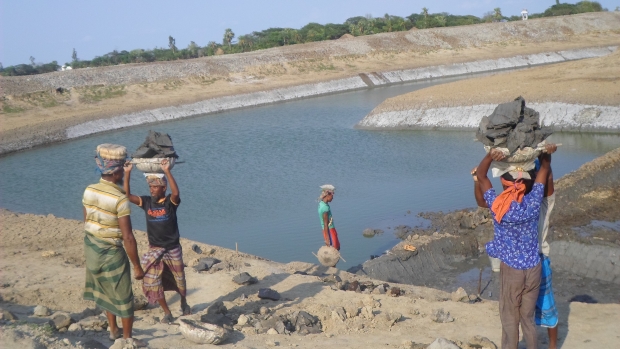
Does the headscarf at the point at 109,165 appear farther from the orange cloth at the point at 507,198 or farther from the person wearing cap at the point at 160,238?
the orange cloth at the point at 507,198

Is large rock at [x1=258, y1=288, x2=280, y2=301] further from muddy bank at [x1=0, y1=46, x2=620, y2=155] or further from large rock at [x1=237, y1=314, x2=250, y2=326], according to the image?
muddy bank at [x1=0, y1=46, x2=620, y2=155]

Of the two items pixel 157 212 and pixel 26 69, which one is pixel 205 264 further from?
pixel 26 69

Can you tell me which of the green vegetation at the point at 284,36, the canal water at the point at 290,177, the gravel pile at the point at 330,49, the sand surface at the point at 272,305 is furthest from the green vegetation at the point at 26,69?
the sand surface at the point at 272,305

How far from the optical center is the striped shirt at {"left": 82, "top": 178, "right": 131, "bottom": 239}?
221 inches

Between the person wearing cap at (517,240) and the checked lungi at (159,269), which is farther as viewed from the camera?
the checked lungi at (159,269)

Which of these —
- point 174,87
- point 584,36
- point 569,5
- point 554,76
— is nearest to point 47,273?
point 554,76

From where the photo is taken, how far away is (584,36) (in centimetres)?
5794

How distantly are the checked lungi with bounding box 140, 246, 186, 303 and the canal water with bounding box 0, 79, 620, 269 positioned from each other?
475cm

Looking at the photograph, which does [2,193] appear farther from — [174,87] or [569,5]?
[569,5]

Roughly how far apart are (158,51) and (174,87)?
29.6 m

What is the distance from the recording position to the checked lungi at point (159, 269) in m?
6.73

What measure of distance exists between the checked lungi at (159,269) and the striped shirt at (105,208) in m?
1.11

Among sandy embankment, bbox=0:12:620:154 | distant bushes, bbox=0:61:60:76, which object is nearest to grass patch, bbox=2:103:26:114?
sandy embankment, bbox=0:12:620:154

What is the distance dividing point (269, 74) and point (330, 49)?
858 centimetres
